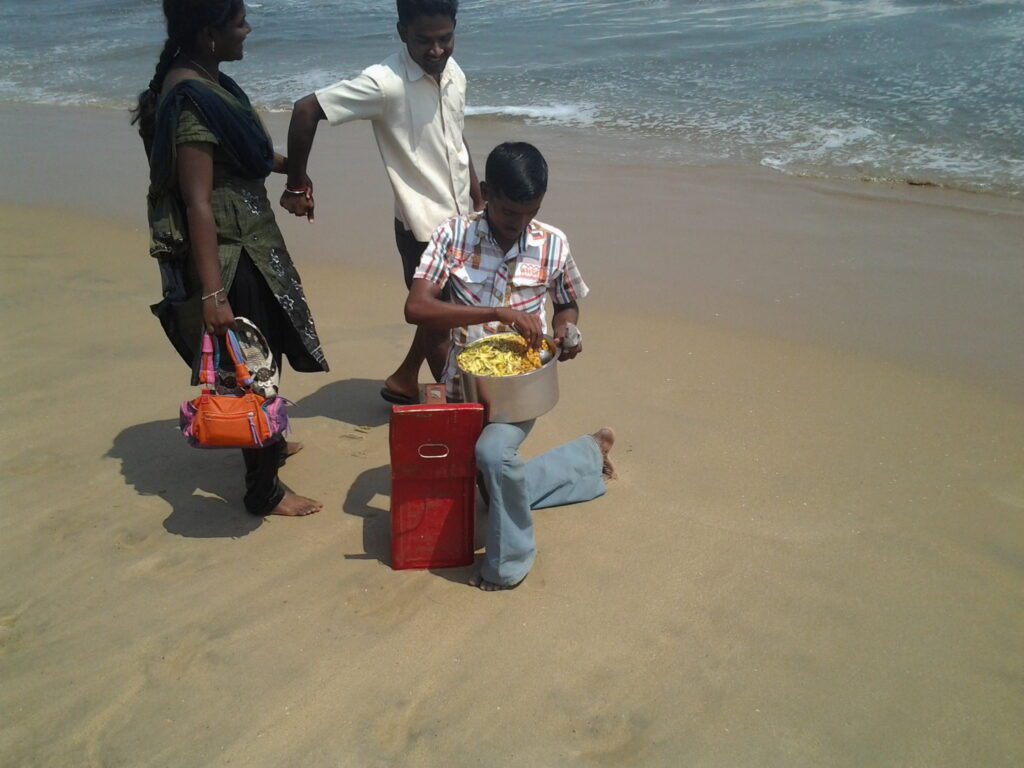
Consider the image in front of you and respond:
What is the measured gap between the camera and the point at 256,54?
1484 centimetres

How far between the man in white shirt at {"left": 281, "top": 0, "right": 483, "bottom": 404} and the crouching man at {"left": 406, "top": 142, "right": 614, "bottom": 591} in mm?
501

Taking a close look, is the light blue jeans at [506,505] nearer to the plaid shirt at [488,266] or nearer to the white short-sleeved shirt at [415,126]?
the plaid shirt at [488,266]

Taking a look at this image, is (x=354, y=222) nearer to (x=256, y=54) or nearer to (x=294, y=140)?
(x=294, y=140)

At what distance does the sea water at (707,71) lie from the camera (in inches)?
345

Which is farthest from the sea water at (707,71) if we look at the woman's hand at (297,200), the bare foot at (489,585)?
the bare foot at (489,585)

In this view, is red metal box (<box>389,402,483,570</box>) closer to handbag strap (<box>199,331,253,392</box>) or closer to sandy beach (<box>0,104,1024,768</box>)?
sandy beach (<box>0,104,1024,768</box>)

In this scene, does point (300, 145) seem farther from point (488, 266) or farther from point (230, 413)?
point (230, 413)

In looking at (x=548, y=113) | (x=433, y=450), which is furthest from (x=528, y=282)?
(x=548, y=113)

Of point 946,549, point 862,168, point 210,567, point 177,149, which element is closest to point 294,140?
point 177,149

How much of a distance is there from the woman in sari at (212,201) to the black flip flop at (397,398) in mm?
972

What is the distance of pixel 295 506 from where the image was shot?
3.60m

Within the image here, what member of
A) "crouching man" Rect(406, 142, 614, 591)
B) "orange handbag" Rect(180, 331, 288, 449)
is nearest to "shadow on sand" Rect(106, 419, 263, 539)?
"orange handbag" Rect(180, 331, 288, 449)

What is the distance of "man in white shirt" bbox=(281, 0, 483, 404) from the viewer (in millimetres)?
3623

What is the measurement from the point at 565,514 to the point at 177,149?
1.85 metres
